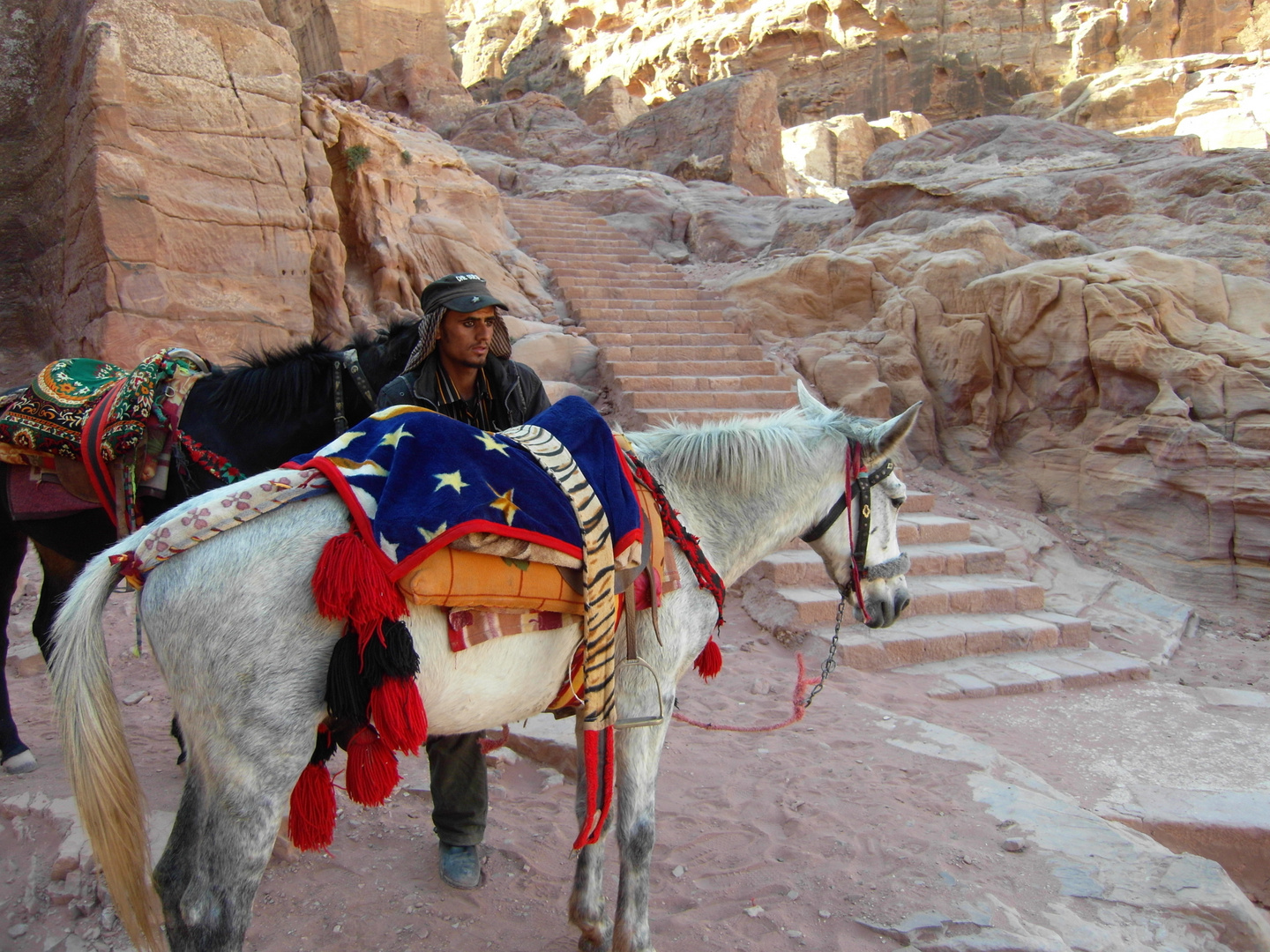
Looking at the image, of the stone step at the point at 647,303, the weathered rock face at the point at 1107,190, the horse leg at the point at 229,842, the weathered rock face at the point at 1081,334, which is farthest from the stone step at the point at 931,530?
the horse leg at the point at 229,842

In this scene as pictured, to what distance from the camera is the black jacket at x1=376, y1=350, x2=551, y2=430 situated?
2590 millimetres

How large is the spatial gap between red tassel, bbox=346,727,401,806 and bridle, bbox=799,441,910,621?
1.44m

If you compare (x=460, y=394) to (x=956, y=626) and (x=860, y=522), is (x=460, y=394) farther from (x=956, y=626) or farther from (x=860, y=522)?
(x=956, y=626)

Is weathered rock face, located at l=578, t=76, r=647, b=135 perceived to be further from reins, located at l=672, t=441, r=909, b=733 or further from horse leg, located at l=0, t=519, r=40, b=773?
reins, located at l=672, t=441, r=909, b=733

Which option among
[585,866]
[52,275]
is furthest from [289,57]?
[585,866]

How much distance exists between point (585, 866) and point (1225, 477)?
7.39 meters

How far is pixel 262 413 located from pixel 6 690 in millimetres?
1655

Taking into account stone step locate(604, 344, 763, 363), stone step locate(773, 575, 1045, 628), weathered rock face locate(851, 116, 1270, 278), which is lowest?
stone step locate(773, 575, 1045, 628)

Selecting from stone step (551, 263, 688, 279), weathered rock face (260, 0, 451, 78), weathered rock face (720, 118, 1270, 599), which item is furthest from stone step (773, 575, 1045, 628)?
weathered rock face (260, 0, 451, 78)

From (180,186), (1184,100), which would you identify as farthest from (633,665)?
(1184,100)

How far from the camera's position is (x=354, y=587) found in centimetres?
166

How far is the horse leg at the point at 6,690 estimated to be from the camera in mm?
3195

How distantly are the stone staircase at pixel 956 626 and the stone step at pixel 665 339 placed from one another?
3.34 m

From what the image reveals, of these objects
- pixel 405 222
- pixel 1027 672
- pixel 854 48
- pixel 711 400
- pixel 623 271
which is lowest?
pixel 1027 672
